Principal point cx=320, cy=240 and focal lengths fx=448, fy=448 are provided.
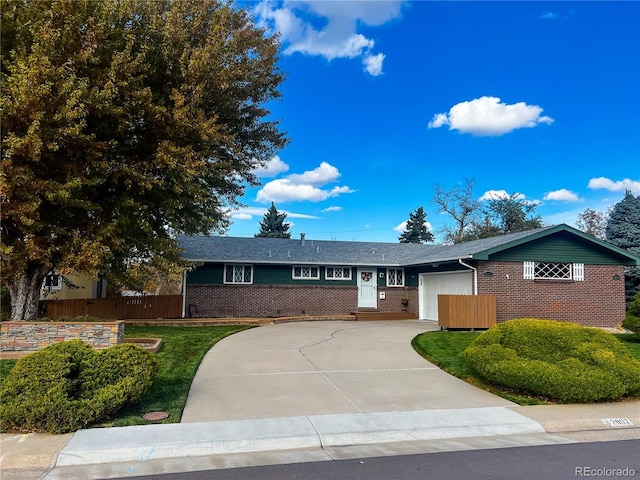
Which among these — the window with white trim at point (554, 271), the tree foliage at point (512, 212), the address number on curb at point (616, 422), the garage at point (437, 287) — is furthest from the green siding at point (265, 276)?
the tree foliage at point (512, 212)

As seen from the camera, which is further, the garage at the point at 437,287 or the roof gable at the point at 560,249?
the garage at the point at 437,287

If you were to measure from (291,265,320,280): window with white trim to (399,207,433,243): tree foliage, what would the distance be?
33.6 metres

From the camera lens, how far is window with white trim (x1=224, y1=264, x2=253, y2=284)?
20.8m

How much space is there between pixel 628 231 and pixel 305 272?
59.7ft

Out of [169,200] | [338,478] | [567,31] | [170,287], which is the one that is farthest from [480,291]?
[170,287]

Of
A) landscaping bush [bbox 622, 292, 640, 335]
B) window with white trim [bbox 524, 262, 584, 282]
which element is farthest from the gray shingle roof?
landscaping bush [bbox 622, 292, 640, 335]

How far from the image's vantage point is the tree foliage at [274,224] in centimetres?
5259

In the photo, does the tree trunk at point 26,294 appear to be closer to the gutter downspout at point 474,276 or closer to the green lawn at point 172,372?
the green lawn at point 172,372

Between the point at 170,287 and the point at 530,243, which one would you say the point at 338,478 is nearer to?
the point at 530,243

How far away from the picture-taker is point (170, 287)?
1266 inches

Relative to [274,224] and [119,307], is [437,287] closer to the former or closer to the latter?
[119,307]

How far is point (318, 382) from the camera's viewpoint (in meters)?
8.28

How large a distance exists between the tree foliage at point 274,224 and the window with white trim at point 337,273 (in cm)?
3049

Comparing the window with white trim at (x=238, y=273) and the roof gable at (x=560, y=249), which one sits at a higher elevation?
the roof gable at (x=560, y=249)
